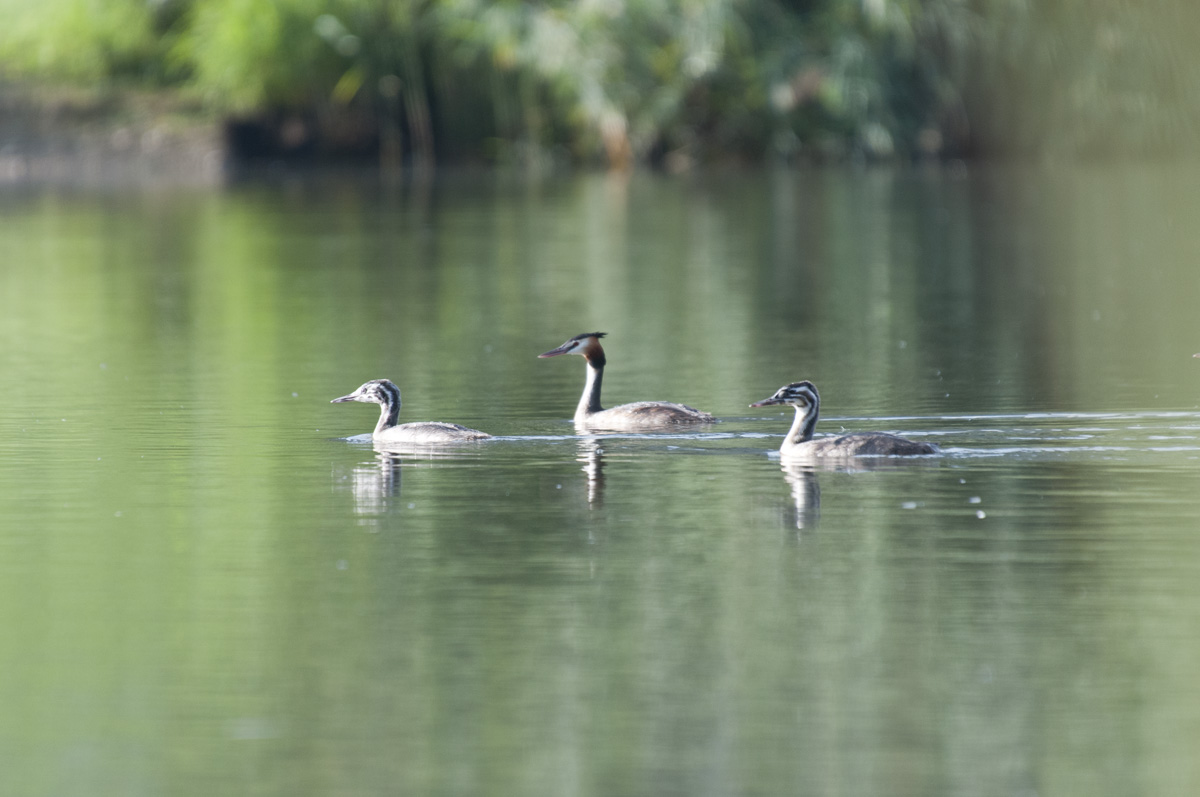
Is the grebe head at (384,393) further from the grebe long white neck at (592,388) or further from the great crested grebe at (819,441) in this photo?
the great crested grebe at (819,441)

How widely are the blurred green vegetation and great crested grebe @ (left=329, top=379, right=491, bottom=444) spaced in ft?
109

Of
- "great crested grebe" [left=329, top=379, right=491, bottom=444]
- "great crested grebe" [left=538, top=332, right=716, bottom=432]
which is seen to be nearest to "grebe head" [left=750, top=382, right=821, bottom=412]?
"great crested grebe" [left=538, top=332, right=716, bottom=432]

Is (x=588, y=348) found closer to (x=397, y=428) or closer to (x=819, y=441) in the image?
(x=397, y=428)

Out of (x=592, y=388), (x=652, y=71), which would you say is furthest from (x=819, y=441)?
(x=652, y=71)

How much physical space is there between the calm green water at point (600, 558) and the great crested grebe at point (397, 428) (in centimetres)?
25

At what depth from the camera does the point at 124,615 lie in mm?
8938

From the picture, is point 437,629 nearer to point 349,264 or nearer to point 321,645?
point 321,645

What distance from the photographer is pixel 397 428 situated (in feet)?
44.8

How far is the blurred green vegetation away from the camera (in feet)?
155

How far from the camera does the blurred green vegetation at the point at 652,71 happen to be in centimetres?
4722

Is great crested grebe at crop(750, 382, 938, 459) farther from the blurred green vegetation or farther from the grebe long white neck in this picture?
the blurred green vegetation

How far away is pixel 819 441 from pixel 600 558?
3.21 meters

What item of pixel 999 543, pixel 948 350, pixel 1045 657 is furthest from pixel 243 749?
pixel 948 350

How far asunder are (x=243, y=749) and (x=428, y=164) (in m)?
48.9
